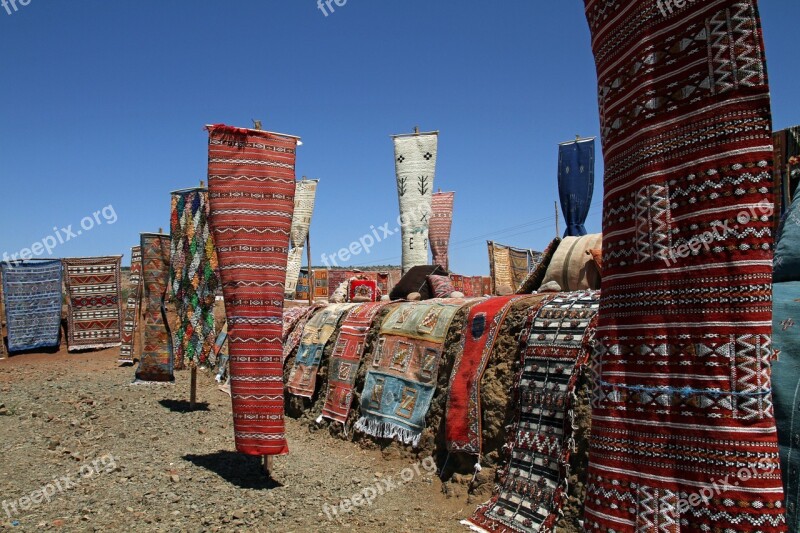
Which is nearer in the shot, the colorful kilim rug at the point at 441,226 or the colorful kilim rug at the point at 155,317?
the colorful kilim rug at the point at 155,317

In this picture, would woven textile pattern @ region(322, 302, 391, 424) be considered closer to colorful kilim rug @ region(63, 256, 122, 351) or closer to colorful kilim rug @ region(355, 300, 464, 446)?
colorful kilim rug @ region(355, 300, 464, 446)

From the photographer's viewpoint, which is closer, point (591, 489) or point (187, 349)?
point (591, 489)

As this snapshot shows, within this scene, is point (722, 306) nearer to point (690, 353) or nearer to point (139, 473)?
point (690, 353)

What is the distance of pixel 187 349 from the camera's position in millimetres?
6617

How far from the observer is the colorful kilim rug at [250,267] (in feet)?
13.1

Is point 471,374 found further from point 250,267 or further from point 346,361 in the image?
point 346,361

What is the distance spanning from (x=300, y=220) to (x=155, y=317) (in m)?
5.44

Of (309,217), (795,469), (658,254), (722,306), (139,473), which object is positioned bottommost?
(139,473)

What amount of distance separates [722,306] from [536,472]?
2546mm

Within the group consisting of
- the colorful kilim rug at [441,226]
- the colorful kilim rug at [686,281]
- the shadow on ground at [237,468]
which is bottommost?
the shadow on ground at [237,468]

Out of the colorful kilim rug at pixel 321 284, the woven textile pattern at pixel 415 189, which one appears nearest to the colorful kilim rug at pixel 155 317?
the woven textile pattern at pixel 415 189

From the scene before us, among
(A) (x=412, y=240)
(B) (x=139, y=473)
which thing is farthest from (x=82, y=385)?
(A) (x=412, y=240)

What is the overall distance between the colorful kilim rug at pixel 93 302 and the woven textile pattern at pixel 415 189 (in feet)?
25.8

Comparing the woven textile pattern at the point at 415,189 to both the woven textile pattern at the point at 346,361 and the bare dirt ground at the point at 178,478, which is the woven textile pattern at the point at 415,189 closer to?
the woven textile pattern at the point at 346,361
